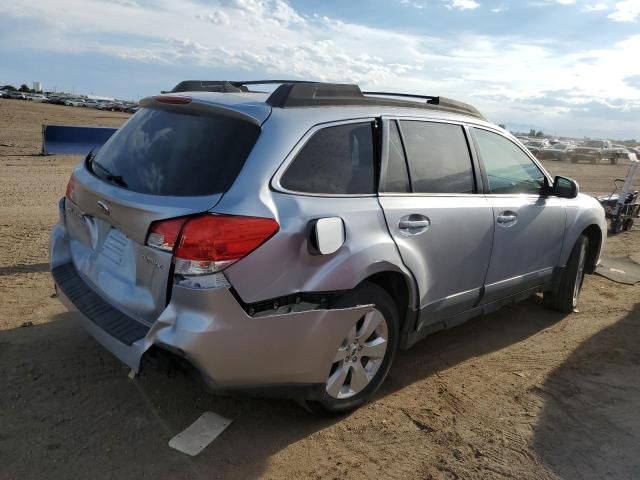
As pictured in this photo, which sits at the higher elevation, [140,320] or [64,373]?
[140,320]

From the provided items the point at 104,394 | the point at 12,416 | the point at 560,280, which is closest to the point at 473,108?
the point at 560,280

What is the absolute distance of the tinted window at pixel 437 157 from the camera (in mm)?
3701

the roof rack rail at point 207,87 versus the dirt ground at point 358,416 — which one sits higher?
the roof rack rail at point 207,87

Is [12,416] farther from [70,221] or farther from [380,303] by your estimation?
[380,303]

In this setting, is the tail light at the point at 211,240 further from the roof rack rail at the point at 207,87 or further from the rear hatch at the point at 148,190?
the roof rack rail at the point at 207,87

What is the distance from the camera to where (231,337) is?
267 centimetres

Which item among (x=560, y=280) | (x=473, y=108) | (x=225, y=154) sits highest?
(x=473, y=108)

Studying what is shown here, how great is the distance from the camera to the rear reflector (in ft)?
10.6

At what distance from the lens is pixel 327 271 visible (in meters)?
2.92

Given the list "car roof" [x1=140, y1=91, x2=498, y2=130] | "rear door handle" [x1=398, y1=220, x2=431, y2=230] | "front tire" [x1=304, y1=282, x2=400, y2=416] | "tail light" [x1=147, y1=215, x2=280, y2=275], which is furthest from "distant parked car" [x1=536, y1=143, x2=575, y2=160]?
"tail light" [x1=147, y1=215, x2=280, y2=275]

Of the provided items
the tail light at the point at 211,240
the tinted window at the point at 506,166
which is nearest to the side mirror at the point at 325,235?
the tail light at the point at 211,240

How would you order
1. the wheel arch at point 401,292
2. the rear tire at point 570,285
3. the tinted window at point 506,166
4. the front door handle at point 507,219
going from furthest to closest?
the rear tire at point 570,285
the tinted window at point 506,166
the front door handle at point 507,219
the wheel arch at point 401,292

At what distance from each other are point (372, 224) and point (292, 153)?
0.62 metres

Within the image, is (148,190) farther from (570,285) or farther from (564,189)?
(570,285)
